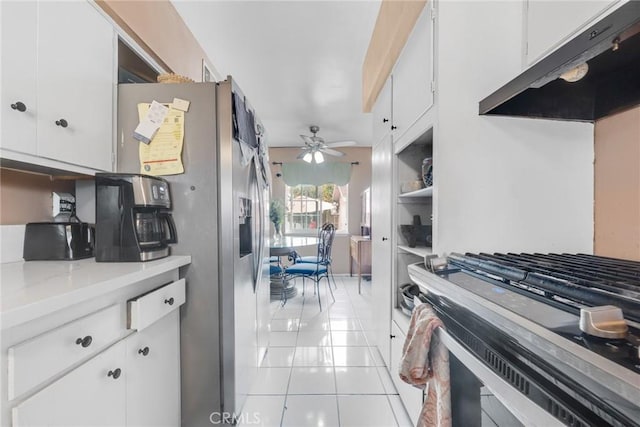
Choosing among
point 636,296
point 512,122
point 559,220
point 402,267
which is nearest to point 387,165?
point 402,267

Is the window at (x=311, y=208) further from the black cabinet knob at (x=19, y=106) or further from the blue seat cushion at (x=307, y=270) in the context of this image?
the black cabinet knob at (x=19, y=106)

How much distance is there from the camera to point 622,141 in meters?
1.02

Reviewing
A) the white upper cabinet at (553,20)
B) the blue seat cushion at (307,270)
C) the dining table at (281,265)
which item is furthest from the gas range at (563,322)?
the blue seat cushion at (307,270)

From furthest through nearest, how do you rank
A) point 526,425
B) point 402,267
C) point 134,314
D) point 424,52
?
1. point 402,267
2. point 424,52
3. point 134,314
4. point 526,425

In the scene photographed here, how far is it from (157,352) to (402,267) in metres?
1.38

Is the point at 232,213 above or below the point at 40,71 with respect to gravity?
below

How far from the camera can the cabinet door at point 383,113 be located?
72.8 inches

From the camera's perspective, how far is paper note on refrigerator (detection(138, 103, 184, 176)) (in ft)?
4.43

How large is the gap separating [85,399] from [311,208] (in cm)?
493

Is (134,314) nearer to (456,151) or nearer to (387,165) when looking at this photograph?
(456,151)

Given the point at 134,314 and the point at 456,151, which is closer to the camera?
the point at 134,314

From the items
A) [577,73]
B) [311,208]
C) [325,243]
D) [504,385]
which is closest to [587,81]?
[577,73]

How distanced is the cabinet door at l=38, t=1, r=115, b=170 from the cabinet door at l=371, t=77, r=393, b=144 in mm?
1589

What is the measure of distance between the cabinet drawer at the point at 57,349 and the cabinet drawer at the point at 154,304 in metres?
0.07
